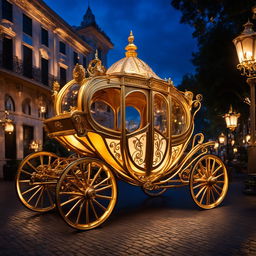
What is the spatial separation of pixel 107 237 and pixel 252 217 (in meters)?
2.71

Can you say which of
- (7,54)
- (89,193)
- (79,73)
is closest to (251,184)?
(89,193)

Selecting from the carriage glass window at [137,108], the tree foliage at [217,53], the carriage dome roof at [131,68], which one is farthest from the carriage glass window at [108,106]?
the tree foliage at [217,53]

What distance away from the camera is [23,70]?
19328 millimetres

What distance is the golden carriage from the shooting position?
4688 millimetres

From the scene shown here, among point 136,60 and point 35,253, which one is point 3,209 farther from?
point 136,60

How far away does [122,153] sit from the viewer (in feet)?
17.1

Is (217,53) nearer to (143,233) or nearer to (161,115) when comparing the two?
(161,115)

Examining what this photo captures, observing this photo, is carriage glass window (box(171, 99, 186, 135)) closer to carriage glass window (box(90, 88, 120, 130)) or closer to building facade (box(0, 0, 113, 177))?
carriage glass window (box(90, 88, 120, 130))

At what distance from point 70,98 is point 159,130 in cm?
192

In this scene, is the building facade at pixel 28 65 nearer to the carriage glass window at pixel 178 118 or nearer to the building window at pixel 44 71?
the building window at pixel 44 71

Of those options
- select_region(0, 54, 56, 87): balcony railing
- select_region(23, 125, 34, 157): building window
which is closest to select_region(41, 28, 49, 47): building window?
select_region(0, 54, 56, 87): balcony railing

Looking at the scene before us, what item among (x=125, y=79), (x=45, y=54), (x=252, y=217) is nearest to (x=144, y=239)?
(x=252, y=217)

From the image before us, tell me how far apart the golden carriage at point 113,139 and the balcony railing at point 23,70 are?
1335 cm

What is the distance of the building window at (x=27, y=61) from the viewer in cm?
1970
